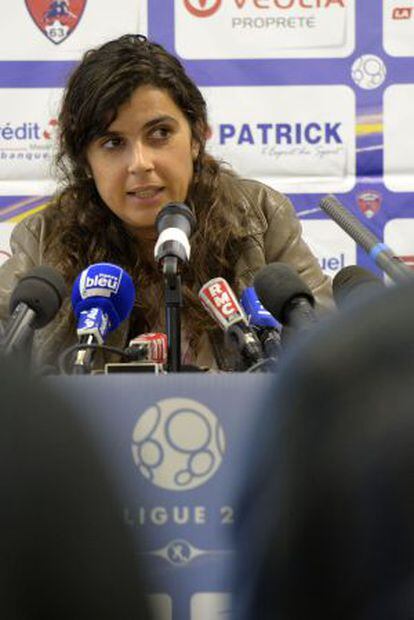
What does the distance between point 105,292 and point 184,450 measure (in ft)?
1.69

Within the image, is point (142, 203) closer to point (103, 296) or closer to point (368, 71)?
point (103, 296)

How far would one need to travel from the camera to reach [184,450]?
0.72 metres

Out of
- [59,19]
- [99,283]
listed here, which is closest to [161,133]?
[99,283]

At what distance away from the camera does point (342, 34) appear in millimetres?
2484

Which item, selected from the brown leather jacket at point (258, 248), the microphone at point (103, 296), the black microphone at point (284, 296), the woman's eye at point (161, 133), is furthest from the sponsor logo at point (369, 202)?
the black microphone at point (284, 296)

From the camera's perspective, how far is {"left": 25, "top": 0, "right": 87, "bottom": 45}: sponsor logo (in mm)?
2514

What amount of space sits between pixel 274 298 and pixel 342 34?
160 cm

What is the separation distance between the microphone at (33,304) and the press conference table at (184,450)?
27 cm

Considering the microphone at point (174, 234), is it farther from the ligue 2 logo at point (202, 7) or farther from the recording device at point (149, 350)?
the ligue 2 logo at point (202, 7)

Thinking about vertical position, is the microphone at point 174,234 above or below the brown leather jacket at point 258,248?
above

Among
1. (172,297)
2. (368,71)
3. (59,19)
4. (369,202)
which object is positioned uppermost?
(59,19)

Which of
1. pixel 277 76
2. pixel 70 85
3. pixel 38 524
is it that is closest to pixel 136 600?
pixel 38 524

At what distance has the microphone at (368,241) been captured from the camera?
97 centimetres

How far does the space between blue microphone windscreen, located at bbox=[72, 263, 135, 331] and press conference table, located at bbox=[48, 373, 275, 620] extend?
482mm
